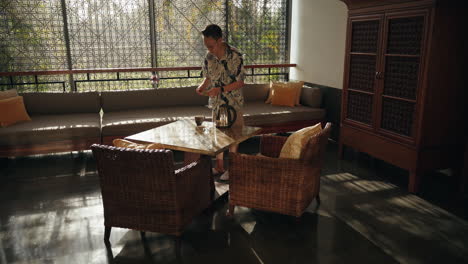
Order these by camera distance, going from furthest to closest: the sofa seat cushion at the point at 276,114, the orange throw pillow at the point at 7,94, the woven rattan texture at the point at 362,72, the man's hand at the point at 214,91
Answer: the sofa seat cushion at the point at 276,114, the orange throw pillow at the point at 7,94, the woven rattan texture at the point at 362,72, the man's hand at the point at 214,91

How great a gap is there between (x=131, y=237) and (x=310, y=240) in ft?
3.93

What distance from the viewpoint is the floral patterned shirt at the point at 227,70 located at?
304 centimetres

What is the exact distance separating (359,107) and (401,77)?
24.7 inches

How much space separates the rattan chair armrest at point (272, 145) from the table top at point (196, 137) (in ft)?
0.46

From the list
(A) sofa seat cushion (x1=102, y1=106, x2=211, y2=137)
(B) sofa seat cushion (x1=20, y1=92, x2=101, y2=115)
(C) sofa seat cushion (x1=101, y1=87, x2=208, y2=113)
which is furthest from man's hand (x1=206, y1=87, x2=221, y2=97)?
(B) sofa seat cushion (x1=20, y1=92, x2=101, y2=115)

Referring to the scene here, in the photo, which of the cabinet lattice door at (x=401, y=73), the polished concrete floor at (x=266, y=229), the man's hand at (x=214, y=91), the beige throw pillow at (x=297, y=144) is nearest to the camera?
the polished concrete floor at (x=266, y=229)

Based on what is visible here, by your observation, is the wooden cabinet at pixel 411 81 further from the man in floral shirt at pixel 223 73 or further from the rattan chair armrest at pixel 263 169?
the man in floral shirt at pixel 223 73

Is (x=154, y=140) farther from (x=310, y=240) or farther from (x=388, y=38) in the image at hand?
(x=388, y=38)

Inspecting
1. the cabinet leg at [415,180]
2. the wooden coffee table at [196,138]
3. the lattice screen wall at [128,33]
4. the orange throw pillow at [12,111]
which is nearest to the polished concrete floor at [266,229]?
the cabinet leg at [415,180]

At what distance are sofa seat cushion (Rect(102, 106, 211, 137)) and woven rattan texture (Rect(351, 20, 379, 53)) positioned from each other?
6.04 feet

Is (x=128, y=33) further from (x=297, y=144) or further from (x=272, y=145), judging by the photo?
(x=297, y=144)

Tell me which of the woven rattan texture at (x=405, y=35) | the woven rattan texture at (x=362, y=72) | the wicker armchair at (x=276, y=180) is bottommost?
the wicker armchair at (x=276, y=180)

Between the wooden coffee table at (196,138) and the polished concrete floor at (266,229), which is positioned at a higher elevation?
the wooden coffee table at (196,138)

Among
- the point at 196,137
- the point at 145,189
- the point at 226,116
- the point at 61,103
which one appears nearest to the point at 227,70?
the point at 226,116
